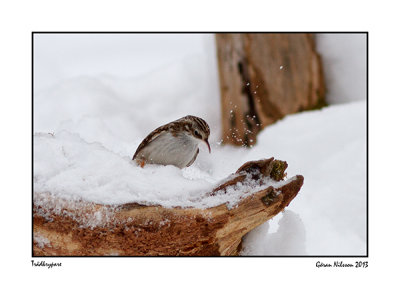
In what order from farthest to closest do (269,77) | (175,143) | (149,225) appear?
(269,77), (175,143), (149,225)

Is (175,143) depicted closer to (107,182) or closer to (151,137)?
(151,137)

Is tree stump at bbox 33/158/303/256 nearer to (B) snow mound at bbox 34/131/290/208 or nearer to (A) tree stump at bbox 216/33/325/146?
(B) snow mound at bbox 34/131/290/208

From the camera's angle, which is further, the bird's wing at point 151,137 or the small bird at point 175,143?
the bird's wing at point 151,137

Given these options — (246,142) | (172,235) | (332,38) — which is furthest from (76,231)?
(332,38)

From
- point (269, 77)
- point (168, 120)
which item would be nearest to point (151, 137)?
point (168, 120)

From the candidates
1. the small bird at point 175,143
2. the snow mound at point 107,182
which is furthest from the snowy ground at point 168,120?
the small bird at point 175,143

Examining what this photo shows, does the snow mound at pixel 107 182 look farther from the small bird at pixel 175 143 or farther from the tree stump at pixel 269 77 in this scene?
the tree stump at pixel 269 77
